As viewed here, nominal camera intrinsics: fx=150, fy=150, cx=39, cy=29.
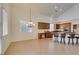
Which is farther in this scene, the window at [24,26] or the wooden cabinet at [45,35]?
the window at [24,26]

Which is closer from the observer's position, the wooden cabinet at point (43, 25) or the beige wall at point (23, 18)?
the wooden cabinet at point (43, 25)

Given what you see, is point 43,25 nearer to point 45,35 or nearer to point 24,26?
point 45,35

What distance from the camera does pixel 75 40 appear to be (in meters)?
9.35

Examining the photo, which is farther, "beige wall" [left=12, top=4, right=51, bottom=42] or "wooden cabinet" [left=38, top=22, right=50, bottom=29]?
"beige wall" [left=12, top=4, right=51, bottom=42]

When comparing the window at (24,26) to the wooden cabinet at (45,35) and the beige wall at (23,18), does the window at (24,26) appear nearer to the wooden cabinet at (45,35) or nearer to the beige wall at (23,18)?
the beige wall at (23,18)

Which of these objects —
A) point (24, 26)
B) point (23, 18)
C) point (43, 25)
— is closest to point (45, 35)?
point (43, 25)

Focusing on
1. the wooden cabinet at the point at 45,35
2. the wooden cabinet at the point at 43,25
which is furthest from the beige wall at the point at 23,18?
the wooden cabinet at the point at 45,35

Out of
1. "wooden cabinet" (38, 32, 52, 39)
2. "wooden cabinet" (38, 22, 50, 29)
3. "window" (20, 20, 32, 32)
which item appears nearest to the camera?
"wooden cabinet" (38, 32, 52, 39)

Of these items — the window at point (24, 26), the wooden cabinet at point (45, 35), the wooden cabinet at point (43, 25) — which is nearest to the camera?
the wooden cabinet at point (45, 35)

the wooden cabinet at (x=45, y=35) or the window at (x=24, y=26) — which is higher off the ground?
the window at (x=24, y=26)

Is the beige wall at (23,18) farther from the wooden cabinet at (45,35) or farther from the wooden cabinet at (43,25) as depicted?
the wooden cabinet at (45,35)

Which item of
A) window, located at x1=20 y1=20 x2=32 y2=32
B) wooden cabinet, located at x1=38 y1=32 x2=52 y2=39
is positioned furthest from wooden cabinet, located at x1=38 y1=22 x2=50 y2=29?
window, located at x1=20 y1=20 x2=32 y2=32

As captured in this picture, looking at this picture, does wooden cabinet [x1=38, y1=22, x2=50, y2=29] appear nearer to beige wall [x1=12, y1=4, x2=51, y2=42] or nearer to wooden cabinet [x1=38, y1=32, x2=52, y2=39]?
beige wall [x1=12, y1=4, x2=51, y2=42]

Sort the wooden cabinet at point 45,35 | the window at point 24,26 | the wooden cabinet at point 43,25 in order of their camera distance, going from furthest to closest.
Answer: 1. the window at point 24,26
2. the wooden cabinet at point 43,25
3. the wooden cabinet at point 45,35
